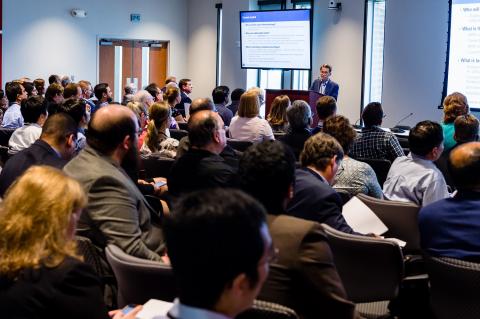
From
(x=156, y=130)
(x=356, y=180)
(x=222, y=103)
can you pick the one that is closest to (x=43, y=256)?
(x=356, y=180)

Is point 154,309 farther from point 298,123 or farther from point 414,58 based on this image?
point 414,58

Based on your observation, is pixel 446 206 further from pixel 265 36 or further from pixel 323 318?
pixel 265 36

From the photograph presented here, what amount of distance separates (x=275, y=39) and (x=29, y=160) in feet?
29.2

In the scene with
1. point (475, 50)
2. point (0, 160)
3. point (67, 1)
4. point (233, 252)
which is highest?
point (67, 1)

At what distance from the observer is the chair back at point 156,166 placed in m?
5.16

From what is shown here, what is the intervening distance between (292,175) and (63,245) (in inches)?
32.4

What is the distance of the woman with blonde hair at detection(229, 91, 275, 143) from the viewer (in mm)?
6953

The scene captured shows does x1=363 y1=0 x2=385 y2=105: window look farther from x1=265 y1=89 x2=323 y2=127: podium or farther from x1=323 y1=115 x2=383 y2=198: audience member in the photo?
x1=323 y1=115 x2=383 y2=198: audience member

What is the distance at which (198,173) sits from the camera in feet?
12.2

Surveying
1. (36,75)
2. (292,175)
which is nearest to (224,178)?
(292,175)

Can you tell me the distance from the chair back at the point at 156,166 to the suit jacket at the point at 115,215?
2279mm

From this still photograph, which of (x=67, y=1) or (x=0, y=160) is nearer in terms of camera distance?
(x=0, y=160)

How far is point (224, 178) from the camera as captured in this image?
3648 millimetres

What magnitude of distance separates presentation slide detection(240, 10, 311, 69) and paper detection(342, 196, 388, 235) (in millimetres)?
8670
